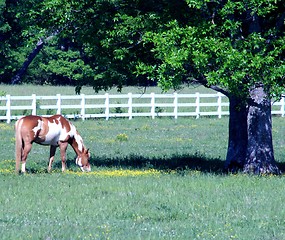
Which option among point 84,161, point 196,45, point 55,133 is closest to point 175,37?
point 196,45

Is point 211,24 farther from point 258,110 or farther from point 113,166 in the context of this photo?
point 113,166

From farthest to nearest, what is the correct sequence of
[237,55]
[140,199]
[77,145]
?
[77,145] → [237,55] → [140,199]

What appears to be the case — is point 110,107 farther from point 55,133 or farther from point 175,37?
point 175,37

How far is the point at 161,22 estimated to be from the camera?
19.2m

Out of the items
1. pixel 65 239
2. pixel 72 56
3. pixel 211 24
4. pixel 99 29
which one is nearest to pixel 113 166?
pixel 99 29

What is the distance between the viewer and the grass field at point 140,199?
11.9 meters

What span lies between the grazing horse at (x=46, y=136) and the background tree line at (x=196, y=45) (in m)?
1.76

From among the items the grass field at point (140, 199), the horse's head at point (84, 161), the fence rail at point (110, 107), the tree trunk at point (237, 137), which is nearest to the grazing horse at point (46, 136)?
the horse's head at point (84, 161)

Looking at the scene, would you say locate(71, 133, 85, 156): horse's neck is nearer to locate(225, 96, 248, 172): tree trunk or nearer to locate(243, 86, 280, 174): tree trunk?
locate(225, 96, 248, 172): tree trunk

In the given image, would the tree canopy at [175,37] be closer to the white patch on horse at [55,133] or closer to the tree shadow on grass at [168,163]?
the white patch on horse at [55,133]

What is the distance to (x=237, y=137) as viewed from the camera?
843 inches

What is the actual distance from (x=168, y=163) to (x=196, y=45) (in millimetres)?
5722

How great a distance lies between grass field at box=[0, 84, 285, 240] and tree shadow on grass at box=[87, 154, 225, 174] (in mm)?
28

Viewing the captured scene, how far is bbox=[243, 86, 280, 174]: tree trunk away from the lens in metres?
19.6
